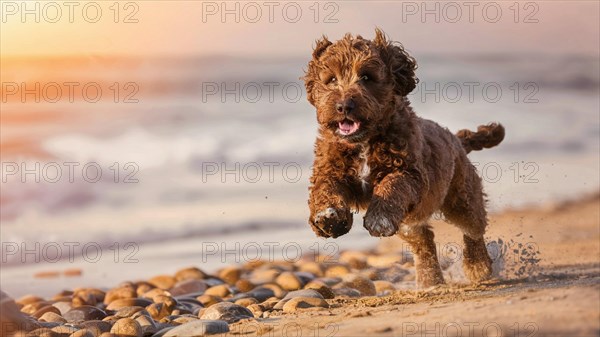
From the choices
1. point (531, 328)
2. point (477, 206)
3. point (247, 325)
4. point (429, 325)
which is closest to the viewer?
point (531, 328)

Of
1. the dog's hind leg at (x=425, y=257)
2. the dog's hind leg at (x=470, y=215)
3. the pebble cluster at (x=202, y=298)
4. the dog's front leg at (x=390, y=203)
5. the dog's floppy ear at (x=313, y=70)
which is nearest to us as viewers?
the dog's front leg at (x=390, y=203)

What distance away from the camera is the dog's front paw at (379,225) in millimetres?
7980

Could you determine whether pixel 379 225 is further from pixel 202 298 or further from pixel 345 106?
pixel 202 298

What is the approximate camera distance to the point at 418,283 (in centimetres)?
1062

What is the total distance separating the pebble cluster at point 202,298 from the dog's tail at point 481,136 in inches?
77.4

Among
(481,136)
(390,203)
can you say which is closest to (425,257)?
(481,136)

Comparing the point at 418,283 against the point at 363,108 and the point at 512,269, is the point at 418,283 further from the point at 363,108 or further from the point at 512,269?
the point at 363,108

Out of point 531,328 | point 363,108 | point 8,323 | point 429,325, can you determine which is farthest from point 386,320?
point 8,323

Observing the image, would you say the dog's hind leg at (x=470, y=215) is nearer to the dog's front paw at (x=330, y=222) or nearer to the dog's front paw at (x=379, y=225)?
the dog's front paw at (x=379, y=225)

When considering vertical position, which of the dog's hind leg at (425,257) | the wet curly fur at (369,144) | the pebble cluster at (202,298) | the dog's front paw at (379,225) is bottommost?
the pebble cluster at (202,298)

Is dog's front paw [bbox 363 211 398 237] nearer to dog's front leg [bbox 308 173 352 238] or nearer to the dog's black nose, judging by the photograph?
dog's front leg [bbox 308 173 352 238]

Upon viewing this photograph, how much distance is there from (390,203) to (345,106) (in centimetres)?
91

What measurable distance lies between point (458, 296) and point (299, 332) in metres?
1.90

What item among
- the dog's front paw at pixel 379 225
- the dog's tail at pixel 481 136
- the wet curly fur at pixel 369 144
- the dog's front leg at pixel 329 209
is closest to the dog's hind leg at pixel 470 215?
the dog's tail at pixel 481 136
